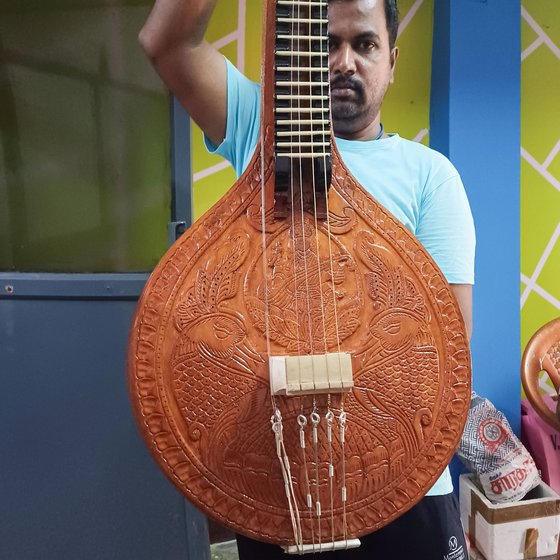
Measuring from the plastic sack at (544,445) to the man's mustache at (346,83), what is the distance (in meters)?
1.65

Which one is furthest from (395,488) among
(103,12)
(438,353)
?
(103,12)

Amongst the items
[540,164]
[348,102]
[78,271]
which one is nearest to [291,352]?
[348,102]

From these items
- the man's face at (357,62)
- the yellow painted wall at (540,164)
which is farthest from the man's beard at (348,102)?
the yellow painted wall at (540,164)

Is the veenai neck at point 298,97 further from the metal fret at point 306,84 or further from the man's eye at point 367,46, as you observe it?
the man's eye at point 367,46

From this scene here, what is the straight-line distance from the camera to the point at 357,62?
85cm

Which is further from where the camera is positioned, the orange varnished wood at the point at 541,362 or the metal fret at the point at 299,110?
the orange varnished wood at the point at 541,362

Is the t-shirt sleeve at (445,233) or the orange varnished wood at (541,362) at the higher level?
the t-shirt sleeve at (445,233)

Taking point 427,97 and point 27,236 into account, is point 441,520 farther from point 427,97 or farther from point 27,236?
point 427,97

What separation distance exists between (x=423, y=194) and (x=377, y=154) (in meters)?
0.10

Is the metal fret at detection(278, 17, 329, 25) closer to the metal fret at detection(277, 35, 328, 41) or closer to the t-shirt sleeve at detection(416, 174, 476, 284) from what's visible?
the metal fret at detection(277, 35, 328, 41)

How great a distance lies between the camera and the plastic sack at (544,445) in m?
2.04

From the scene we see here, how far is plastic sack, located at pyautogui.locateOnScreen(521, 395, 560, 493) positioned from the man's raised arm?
5.93ft

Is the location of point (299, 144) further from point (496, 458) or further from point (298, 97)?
point (496, 458)

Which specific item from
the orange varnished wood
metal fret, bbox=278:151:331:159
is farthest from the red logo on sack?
metal fret, bbox=278:151:331:159
